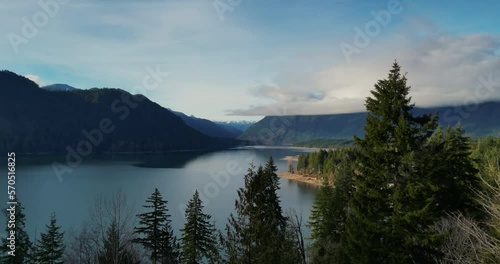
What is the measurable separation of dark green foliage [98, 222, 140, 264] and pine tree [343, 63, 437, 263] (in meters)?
10.2

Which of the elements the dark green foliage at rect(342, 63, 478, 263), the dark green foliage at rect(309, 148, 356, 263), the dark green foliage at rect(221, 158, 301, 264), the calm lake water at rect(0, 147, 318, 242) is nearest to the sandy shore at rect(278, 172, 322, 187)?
the calm lake water at rect(0, 147, 318, 242)

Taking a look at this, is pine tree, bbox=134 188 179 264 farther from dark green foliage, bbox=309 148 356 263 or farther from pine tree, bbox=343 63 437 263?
pine tree, bbox=343 63 437 263

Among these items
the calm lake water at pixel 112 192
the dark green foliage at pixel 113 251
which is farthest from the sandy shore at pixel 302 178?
the dark green foliage at pixel 113 251

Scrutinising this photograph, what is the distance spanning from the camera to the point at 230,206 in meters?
69.6

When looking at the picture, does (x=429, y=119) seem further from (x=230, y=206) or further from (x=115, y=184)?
(x=115, y=184)

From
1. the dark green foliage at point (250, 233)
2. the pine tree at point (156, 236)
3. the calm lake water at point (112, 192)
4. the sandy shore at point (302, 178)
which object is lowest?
the sandy shore at point (302, 178)

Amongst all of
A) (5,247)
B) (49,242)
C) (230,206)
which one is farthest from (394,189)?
(230,206)

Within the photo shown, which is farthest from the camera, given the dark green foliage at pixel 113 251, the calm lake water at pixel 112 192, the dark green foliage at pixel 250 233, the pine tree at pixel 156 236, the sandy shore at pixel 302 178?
the sandy shore at pixel 302 178

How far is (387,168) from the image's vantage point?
604 inches

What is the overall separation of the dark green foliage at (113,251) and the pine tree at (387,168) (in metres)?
10.2

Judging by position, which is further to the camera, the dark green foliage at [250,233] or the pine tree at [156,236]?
the pine tree at [156,236]

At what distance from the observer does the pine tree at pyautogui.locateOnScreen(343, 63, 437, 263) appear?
1495 centimetres

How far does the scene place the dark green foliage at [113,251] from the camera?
577 inches

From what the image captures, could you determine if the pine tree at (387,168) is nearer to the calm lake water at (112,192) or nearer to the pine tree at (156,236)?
the pine tree at (156,236)
